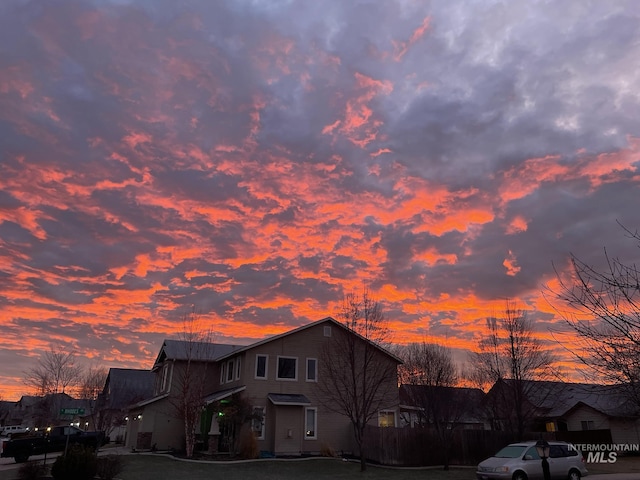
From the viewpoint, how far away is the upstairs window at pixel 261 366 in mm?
31062

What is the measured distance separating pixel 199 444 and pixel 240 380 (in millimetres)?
4908

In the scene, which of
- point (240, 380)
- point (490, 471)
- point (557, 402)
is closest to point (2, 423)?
point (240, 380)

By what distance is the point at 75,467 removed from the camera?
17.0 metres

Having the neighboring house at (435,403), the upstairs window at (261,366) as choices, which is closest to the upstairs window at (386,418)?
the neighboring house at (435,403)

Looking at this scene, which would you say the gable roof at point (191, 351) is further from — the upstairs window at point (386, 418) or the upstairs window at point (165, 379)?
the upstairs window at point (386, 418)

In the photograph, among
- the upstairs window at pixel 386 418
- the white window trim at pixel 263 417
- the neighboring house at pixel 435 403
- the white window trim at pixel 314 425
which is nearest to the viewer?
the white window trim at pixel 263 417

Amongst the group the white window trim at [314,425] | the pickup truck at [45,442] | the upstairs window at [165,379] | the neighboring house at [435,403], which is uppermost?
the upstairs window at [165,379]

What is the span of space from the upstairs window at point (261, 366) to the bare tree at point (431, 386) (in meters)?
12.5

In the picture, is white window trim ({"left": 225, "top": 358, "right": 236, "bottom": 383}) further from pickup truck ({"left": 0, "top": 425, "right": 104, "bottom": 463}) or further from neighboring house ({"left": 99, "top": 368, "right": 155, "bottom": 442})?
neighboring house ({"left": 99, "top": 368, "right": 155, "bottom": 442})

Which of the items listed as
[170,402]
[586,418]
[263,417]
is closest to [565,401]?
[586,418]

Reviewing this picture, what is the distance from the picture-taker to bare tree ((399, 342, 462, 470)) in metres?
39.0

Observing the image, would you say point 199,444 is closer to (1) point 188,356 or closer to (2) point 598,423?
(1) point 188,356

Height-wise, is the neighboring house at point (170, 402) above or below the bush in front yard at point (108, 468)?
above

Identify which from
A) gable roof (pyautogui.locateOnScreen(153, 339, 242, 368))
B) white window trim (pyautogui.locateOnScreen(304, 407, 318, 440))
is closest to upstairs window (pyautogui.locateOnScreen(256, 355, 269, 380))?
white window trim (pyautogui.locateOnScreen(304, 407, 318, 440))
